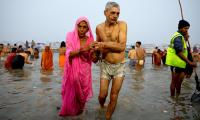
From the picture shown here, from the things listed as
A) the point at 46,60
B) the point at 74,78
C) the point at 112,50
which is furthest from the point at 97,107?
the point at 46,60

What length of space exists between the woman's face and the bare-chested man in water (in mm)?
212

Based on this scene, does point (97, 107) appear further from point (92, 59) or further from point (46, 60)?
point (46, 60)

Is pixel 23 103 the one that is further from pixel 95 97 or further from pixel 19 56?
pixel 19 56

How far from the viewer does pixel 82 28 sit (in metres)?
4.43

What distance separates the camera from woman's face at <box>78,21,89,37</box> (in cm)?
438

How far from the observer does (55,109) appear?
4.98 meters

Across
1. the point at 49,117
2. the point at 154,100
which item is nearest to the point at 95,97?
the point at 154,100

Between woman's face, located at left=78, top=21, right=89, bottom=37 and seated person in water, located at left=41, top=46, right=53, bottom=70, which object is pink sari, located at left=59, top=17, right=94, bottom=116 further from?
seated person in water, located at left=41, top=46, right=53, bottom=70

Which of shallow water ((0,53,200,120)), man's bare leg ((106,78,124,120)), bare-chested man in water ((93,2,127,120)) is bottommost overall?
shallow water ((0,53,200,120))

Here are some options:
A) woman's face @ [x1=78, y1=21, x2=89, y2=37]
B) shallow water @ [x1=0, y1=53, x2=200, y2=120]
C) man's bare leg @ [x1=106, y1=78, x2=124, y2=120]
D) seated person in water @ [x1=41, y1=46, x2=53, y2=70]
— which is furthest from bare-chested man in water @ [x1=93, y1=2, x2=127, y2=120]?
seated person in water @ [x1=41, y1=46, x2=53, y2=70]

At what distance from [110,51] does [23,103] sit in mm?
2401

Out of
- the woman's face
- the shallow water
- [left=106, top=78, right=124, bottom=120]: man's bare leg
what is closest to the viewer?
[left=106, top=78, right=124, bottom=120]: man's bare leg

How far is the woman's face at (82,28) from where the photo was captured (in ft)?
14.4

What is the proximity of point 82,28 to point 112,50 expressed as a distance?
71cm
